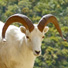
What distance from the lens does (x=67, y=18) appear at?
35.4 meters

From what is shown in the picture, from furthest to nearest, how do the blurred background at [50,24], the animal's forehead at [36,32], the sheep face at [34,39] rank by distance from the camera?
the blurred background at [50,24] → the animal's forehead at [36,32] → the sheep face at [34,39]

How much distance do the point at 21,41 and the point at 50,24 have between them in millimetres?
23060

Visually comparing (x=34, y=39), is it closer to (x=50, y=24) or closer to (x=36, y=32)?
(x=36, y=32)

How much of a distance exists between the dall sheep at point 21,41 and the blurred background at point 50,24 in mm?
16491

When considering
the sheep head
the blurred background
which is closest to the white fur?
the sheep head

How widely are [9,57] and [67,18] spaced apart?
25319 millimetres

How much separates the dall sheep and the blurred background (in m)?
16.5

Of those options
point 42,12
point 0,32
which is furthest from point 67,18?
point 0,32

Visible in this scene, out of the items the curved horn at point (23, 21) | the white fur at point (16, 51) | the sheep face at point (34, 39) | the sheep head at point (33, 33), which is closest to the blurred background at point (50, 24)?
the white fur at point (16, 51)

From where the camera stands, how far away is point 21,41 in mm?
10336

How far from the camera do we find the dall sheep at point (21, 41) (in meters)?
9.66

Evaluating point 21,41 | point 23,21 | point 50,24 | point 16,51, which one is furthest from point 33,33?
point 50,24

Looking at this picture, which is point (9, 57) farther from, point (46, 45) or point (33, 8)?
point (33, 8)

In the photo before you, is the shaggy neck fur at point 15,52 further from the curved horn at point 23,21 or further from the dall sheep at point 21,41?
the curved horn at point 23,21
